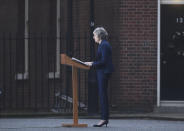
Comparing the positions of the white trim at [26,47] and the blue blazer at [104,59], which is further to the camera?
the white trim at [26,47]

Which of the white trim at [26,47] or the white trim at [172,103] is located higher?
the white trim at [26,47]

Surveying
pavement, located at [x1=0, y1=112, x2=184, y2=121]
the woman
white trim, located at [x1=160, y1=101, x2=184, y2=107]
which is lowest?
pavement, located at [x1=0, y1=112, x2=184, y2=121]

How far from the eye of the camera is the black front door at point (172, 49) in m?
15.6

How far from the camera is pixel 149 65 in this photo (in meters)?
15.5

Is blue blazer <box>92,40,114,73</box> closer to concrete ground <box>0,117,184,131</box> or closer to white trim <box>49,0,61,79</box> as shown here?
concrete ground <box>0,117,184,131</box>

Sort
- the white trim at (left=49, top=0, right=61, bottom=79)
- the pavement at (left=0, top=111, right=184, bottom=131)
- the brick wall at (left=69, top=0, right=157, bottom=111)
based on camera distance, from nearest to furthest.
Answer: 1. the pavement at (left=0, top=111, right=184, bottom=131)
2. the brick wall at (left=69, top=0, right=157, bottom=111)
3. the white trim at (left=49, top=0, right=61, bottom=79)

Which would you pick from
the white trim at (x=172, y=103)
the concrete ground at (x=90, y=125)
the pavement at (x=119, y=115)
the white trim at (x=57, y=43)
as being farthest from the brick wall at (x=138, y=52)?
the white trim at (x=57, y=43)

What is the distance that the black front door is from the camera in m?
15.6

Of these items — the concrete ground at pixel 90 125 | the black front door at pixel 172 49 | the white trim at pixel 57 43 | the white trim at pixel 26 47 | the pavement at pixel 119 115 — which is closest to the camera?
the concrete ground at pixel 90 125

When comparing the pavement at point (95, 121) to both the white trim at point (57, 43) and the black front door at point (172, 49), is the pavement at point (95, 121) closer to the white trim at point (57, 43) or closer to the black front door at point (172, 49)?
the black front door at point (172, 49)

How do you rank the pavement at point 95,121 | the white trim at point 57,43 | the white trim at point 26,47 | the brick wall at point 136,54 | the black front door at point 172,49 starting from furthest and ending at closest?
the white trim at point 26,47 → the white trim at point 57,43 → the black front door at point 172,49 → the brick wall at point 136,54 → the pavement at point 95,121

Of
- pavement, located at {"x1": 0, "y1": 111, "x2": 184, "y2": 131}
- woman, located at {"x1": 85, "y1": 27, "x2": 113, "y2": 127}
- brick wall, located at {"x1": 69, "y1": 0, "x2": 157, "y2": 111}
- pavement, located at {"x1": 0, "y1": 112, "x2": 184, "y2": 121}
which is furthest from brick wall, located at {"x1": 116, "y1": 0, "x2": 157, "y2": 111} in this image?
woman, located at {"x1": 85, "y1": 27, "x2": 113, "y2": 127}

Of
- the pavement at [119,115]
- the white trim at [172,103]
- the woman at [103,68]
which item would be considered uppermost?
the woman at [103,68]

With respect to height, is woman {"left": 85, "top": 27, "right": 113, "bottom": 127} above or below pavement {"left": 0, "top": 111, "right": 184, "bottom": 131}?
above
